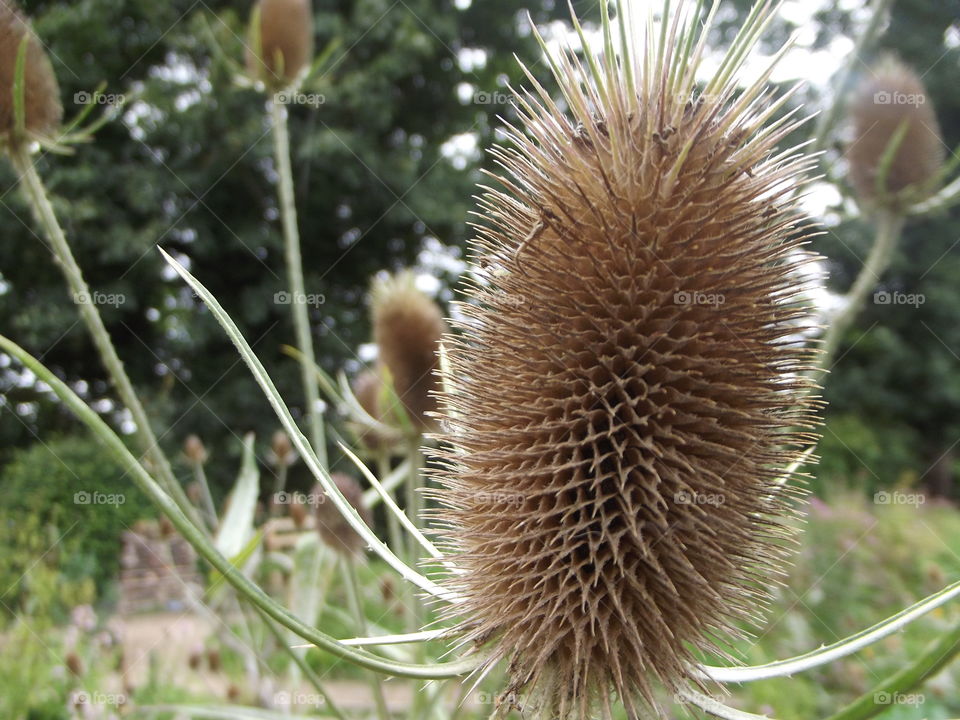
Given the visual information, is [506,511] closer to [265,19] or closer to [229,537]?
[229,537]

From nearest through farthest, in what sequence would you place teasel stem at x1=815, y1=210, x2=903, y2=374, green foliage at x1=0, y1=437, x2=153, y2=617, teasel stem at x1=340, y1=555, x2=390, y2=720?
teasel stem at x1=340, y1=555, x2=390, y2=720, teasel stem at x1=815, y1=210, x2=903, y2=374, green foliage at x1=0, y1=437, x2=153, y2=617

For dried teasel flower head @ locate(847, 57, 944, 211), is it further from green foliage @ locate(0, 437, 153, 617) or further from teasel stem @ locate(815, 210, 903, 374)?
green foliage @ locate(0, 437, 153, 617)

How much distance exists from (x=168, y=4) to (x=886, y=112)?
939 cm

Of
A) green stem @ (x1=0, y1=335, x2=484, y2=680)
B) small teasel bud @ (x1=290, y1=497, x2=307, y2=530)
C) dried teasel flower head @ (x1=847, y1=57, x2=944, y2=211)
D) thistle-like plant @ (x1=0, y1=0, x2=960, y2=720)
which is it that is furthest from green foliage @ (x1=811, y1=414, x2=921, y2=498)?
green stem @ (x1=0, y1=335, x2=484, y2=680)

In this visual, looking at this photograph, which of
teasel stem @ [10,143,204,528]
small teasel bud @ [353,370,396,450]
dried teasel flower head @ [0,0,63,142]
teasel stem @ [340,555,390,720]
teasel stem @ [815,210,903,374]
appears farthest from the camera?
small teasel bud @ [353,370,396,450]

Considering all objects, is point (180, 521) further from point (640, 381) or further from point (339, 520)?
point (339, 520)

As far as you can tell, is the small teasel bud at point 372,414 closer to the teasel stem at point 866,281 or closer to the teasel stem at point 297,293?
the teasel stem at point 297,293

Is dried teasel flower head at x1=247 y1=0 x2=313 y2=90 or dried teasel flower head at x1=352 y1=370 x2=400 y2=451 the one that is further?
dried teasel flower head at x1=247 y1=0 x2=313 y2=90

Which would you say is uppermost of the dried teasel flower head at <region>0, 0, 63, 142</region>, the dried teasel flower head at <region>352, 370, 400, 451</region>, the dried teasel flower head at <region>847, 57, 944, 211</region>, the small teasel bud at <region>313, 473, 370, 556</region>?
the dried teasel flower head at <region>847, 57, 944, 211</region>

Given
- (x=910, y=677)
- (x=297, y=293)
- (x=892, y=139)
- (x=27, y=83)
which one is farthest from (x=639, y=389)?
(x=892, y=139)

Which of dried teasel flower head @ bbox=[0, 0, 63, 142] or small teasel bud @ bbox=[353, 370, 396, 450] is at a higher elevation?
dried teasel flower head @ bbox=[0, 0, 63, 142]

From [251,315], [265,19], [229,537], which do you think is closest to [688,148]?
[229,537]

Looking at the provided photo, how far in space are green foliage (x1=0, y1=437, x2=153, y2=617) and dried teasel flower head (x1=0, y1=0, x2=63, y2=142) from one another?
3989 mm

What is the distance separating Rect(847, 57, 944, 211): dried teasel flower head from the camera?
4.22 meters
